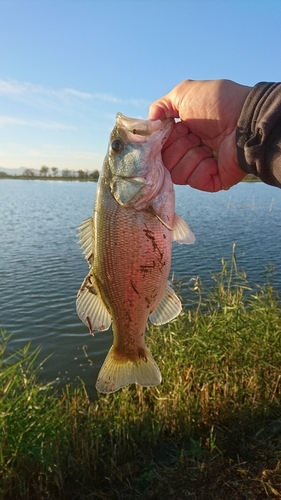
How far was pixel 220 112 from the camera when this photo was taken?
140 inches

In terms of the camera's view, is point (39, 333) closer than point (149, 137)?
No

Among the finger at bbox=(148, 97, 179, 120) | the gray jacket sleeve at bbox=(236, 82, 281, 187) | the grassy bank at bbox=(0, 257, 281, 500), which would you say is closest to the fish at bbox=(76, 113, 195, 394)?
the finger at bbox=(148, 97, 179, 120)

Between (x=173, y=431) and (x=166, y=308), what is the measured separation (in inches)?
125

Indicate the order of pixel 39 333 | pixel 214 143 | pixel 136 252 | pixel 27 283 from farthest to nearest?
pixel 27 283 < pixel 39 333 < pixel 214 143 < pixel 136 252

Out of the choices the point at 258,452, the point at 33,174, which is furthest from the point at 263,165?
the point at 33,174

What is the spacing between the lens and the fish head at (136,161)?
9.64ft

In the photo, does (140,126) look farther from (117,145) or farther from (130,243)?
(130,243)

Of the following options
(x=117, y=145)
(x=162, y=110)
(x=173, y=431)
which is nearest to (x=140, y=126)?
(x=117, y=145)

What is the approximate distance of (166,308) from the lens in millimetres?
3311

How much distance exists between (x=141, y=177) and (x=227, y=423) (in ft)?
14.2

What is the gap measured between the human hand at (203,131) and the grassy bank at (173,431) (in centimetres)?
320

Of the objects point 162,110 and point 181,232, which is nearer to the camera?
point 181,232

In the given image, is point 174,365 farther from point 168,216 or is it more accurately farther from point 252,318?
point 168,216

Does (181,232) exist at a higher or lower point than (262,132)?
lower
